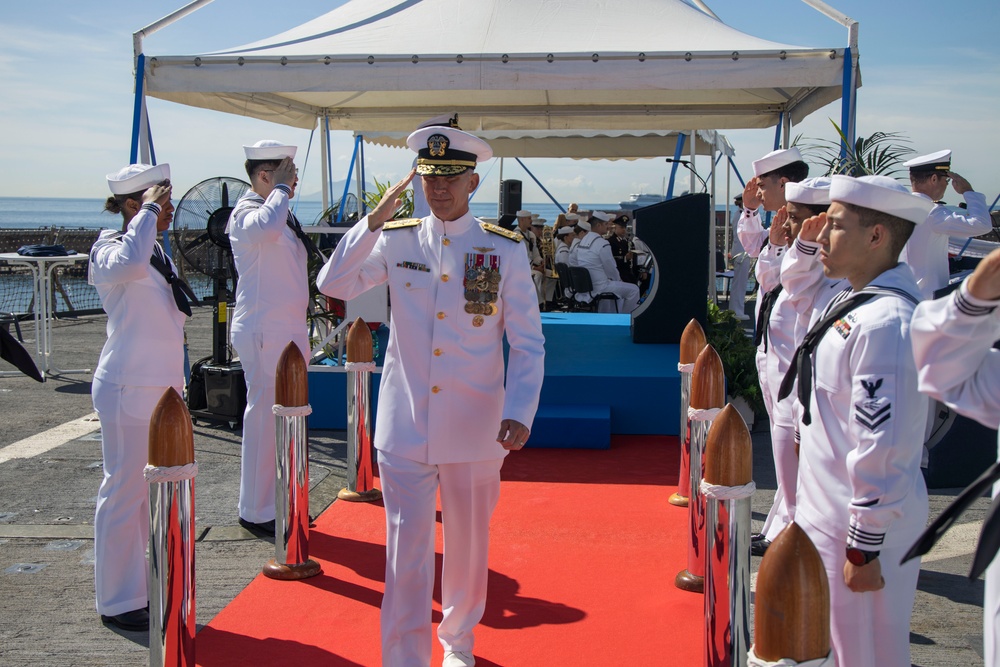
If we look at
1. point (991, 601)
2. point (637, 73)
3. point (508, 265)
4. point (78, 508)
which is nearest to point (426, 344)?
point (508, 265)

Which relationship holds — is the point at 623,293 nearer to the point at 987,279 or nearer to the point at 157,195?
the point at 157,195

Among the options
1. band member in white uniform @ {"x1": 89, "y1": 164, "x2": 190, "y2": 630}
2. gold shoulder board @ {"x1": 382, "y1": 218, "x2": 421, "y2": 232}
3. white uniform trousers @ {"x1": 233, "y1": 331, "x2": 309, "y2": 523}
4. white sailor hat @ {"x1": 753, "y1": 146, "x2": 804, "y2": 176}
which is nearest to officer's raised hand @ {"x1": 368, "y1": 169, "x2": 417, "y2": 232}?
gold shoulder board @ {"x1": 382, "y1": 218, "x2": 421, "y2": 232}

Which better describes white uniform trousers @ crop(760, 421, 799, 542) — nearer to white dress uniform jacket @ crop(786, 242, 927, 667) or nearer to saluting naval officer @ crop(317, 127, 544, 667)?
saluting naval officer @ crop(317, 127, 544, 667)

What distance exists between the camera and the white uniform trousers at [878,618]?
8.18ft

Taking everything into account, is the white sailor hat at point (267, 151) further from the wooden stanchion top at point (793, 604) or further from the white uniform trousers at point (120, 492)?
the wooden stanchion top at point (793, 604)

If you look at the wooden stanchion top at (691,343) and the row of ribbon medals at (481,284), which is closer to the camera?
the row of ribbon medals at (481,284)

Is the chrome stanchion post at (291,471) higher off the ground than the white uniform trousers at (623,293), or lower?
lower

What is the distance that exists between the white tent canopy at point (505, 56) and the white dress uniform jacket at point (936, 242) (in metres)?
1.38

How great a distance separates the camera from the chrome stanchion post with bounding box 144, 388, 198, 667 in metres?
3.20

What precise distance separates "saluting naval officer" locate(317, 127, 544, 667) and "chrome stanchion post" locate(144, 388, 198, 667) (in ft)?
2.30

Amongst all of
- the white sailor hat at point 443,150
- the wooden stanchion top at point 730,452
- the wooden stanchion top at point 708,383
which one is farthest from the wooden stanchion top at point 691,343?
the wooden stanchion top at point 730,452

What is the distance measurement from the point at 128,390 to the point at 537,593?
6.90 feet

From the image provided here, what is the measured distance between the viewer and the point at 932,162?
6422mm

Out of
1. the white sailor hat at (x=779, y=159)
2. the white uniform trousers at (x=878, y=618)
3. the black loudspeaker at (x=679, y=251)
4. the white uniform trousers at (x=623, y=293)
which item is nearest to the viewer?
the white uniform trousers at (x=878, y=618)
